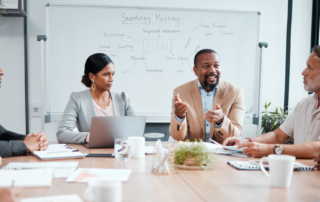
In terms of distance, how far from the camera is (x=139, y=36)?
3.38 metres

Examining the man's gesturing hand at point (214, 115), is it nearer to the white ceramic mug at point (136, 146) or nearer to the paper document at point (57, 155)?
the white ceramic mug at point (136, 146)

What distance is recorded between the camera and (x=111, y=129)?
1654 millimetres

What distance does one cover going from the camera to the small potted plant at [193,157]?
1223mm

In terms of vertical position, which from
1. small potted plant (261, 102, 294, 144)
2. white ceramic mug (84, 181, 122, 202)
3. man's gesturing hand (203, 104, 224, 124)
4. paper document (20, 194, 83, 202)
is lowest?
small potted plant (261, 102, 294, 144)

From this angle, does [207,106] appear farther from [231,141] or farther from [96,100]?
[96,100]

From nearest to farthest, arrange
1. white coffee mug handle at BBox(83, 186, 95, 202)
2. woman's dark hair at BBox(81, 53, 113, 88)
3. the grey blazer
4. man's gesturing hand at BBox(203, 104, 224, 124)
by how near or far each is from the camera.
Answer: white coffee mug handle at BBox(83, 186, 95, 202)
the grey blazer
man's gesturing hand at BBox(203, 104, 224, 124)
woman's dark hair at BBox(81, 53, 113, 88)

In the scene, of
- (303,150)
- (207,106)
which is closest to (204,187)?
(303,150)

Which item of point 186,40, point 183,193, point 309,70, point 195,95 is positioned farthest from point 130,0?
point 183,193

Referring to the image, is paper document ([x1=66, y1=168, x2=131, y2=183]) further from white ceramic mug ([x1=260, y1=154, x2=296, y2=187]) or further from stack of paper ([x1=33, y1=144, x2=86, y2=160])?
white ceramic mug ([x1=260, y1=154, x2=296, y2=187])

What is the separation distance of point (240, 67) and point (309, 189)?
8.62 ft

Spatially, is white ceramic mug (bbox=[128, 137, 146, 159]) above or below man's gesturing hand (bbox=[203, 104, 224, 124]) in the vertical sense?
below

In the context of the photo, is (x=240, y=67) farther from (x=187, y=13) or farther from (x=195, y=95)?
(x=195, y=95)

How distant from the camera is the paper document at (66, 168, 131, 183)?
1.04 m

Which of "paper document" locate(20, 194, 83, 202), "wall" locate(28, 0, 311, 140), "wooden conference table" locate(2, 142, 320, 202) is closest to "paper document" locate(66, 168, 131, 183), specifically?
"wooden conference table" locate(2, 142, 320, 202)
